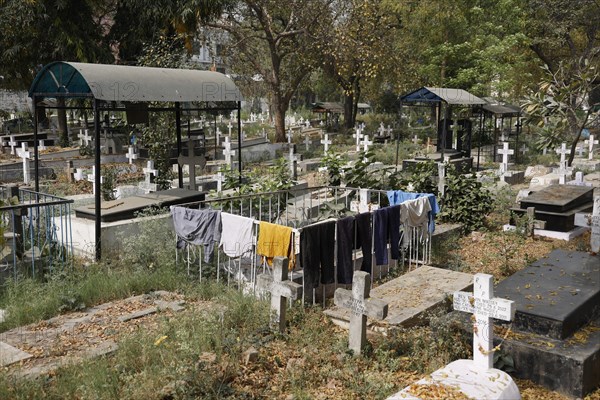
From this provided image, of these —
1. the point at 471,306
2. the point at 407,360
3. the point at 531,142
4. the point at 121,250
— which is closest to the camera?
the point at 471,306

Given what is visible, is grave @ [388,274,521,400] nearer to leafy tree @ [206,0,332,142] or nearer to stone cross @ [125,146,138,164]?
stone cross @ [125,146,138,164]

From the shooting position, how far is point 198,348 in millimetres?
6371

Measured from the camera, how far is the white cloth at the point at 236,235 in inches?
340

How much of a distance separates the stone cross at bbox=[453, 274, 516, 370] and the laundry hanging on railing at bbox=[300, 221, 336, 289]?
2644 millimetres

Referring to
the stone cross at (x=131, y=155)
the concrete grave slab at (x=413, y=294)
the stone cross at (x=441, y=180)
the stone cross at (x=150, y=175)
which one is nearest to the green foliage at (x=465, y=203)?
the stone cross at (x=441, y=180)

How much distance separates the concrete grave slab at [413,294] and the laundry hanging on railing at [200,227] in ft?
6.93

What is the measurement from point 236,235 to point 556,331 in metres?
4.32

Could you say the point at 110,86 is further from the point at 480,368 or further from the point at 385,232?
the point at 480,368

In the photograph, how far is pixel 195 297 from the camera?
8648 mm

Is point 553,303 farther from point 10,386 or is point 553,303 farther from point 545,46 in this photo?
point 545,46

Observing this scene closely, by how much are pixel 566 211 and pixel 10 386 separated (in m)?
11.2

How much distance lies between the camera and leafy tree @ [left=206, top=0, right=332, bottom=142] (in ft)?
91.2

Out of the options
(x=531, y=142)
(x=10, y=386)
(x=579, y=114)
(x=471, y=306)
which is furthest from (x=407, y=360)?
(x=579, y=114)

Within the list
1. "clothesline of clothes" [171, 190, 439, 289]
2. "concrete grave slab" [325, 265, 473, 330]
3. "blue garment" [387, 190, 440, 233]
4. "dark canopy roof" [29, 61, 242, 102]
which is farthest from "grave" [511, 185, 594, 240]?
"dark canopy roof" [29, 61, 242, 102]
